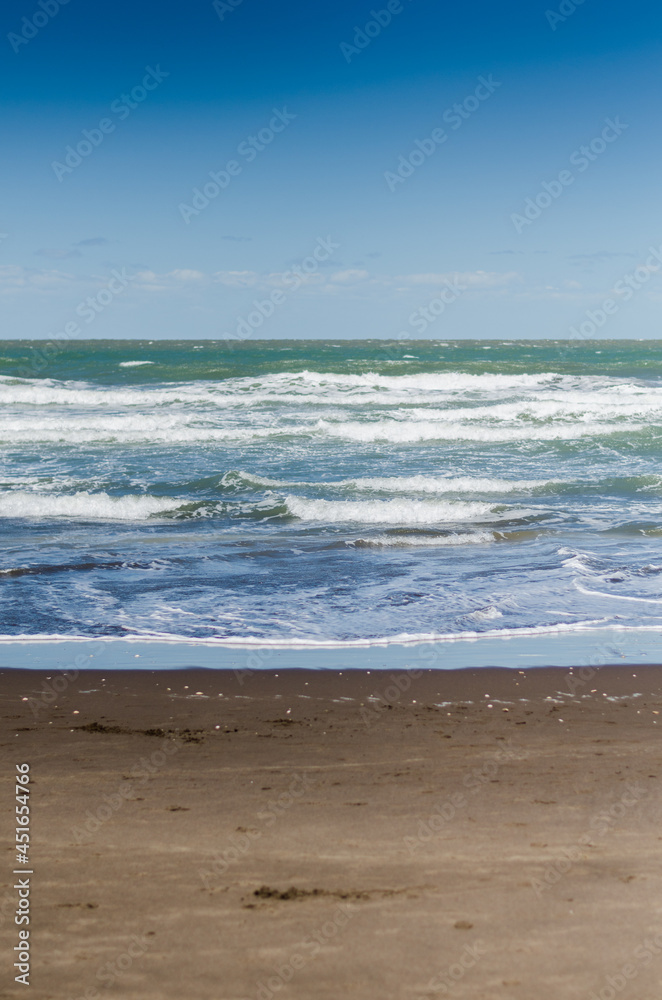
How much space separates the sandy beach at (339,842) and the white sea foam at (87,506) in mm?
6656

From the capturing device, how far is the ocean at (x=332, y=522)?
6867 mm

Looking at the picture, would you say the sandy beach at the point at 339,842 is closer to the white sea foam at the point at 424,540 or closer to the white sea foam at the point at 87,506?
the white sea foam at the point at 424,540

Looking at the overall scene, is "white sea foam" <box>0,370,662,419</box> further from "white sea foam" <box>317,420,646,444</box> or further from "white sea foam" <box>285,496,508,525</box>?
"white sea foam" <box>285,496,508,525</box>

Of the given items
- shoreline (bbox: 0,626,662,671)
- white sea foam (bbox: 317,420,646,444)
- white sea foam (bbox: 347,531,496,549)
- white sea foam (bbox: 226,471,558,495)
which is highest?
white sea foam (bbox: 317,420,646,444)

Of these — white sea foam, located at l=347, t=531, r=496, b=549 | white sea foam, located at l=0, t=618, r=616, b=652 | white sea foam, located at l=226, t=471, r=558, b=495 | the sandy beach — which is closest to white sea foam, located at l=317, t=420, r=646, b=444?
white sea foam, located at l=226, t=471, r=558, b=495

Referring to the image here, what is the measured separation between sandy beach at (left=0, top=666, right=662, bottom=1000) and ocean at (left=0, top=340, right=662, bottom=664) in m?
1.66

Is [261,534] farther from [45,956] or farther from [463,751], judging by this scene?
[45,956]

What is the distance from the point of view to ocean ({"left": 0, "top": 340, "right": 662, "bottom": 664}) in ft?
22.5

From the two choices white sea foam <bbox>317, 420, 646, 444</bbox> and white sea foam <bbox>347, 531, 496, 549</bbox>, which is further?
white sea foam <bbox>317, 420, 646, 444</bbox>

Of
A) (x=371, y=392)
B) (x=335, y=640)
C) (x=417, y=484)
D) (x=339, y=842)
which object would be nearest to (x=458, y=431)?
(x=417, y=484)

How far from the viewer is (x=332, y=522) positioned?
11000 millimetres

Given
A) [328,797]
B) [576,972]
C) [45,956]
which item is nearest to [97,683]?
[328,797]

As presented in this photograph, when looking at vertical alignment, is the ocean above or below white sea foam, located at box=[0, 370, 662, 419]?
below

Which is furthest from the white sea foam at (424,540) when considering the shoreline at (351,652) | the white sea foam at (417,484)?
the shoreline at (351,652)
